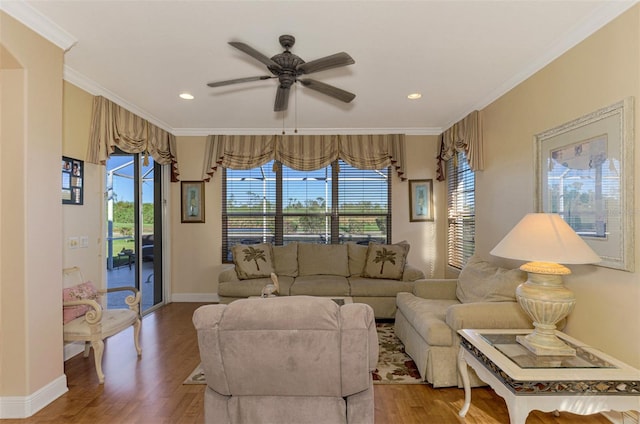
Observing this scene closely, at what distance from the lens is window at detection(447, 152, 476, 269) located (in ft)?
14.6

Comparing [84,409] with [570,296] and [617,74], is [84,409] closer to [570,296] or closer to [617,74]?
[570,296]

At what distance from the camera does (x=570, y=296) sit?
6.45 feet

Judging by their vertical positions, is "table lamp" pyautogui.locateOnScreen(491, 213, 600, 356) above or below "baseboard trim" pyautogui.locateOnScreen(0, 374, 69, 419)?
above

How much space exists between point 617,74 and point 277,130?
4007 mm

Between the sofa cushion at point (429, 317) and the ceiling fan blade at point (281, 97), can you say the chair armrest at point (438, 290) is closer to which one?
the sofa cushion at point (429, 317)

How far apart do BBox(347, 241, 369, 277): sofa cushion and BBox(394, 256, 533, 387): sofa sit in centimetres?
148

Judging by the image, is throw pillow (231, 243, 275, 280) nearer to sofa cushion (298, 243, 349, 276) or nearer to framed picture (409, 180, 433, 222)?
sofa cushion (298, 243, 349, 276)

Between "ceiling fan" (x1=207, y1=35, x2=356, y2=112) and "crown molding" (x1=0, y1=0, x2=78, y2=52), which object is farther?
"ceiling fan" (x1=207, y1=35, x2=356, y2=112)

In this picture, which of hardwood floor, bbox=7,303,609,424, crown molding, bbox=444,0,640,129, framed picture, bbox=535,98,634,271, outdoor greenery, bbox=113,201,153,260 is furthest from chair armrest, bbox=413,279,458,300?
outdoor greenery, bbox=113,201,153,260

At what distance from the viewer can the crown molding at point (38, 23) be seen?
84.7 inches

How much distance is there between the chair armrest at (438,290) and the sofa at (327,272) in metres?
0.67

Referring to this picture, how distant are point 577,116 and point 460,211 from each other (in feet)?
7.92

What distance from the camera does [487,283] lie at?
2967 millimetres

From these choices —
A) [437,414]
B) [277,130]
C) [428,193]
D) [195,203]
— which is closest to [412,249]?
[428,193]
